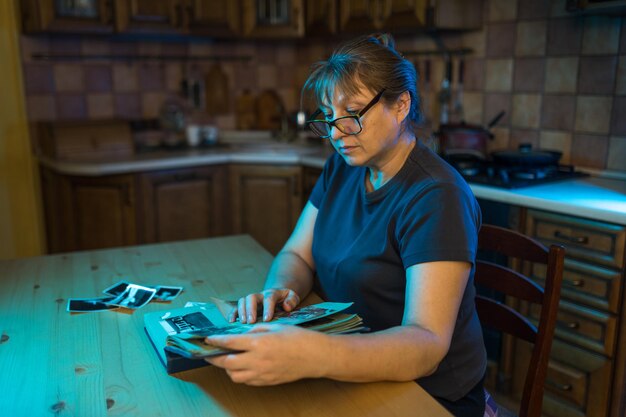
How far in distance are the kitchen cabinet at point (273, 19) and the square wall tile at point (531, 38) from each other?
3.84 ft

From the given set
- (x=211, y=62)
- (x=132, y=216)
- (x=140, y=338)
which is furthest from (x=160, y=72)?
(x=140, y=338)

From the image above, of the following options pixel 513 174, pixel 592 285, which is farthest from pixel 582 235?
pixel 513 174

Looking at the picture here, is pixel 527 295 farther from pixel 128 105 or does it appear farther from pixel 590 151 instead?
pixel 128 105

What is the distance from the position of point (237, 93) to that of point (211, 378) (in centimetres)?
293

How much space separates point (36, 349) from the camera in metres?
1.06

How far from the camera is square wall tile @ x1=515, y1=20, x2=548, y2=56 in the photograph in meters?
2.54

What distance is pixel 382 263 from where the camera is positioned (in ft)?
3.88

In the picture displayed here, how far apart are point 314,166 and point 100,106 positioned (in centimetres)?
130

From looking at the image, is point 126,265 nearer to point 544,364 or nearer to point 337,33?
point 544,364

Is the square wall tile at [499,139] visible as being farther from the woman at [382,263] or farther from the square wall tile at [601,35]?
the woman at [382,263]

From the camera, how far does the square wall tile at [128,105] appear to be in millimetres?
3381

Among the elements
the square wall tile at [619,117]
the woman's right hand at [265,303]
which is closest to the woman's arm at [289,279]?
the woman's right hand at [265,303]

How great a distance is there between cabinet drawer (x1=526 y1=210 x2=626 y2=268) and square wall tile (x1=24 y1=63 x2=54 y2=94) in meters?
2.51

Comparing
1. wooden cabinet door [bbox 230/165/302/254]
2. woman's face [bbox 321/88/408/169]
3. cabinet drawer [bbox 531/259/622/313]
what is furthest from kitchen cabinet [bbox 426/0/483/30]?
woman's face [bbox 321/88/408/169]
